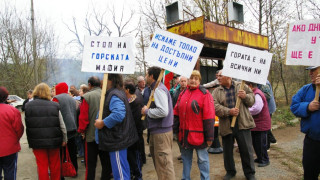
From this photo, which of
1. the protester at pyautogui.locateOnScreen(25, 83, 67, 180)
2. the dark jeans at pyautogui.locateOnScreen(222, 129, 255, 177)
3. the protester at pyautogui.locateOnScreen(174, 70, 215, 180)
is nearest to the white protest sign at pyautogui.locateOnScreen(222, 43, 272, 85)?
the protester at pyautogui.locateOnScreen(174, 70, 215, 180)

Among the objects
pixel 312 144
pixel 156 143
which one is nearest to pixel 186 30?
pixel 156 143

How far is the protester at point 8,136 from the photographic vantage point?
10.7 ft

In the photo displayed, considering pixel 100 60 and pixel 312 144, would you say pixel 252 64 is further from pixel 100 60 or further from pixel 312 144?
pixel 100 60

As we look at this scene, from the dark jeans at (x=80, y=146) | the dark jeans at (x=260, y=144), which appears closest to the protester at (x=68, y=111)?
the dark jeans at (x=80, y=146)

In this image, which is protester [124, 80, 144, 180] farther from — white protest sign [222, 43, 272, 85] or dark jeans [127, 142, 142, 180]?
white protest sign [222, 43, 272, 85]

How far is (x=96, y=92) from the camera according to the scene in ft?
12.5

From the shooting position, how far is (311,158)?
2.69m

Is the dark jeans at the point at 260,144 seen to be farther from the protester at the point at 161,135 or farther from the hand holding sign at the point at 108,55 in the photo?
the hand holding sign at the point at 108,55

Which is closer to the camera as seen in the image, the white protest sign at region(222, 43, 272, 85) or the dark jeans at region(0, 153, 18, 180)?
the dark jeans at region(0, 153, 18, 180)

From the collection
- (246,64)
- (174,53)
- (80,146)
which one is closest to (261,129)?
(246,64)

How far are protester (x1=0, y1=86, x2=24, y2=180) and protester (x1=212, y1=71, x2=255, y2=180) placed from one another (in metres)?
3.15

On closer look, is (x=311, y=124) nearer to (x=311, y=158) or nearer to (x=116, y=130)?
(x=311, y=158)

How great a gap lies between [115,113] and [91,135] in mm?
981

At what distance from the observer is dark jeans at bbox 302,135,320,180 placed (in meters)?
2.64
